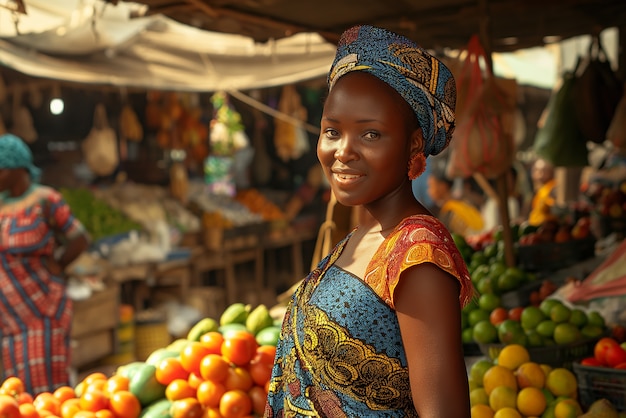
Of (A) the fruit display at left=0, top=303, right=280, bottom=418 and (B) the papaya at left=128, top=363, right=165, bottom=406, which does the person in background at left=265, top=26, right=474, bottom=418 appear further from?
Answer: (B) the papaya at left=128, top=363, right=165, bottom=406

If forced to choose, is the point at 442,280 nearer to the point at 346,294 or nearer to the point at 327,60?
the point at 346,294

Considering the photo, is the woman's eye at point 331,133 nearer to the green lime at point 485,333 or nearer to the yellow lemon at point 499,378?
the yellow lemon at point 499,378

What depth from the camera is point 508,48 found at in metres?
5.43

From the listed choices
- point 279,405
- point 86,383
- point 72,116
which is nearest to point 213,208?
Result: point 72,116

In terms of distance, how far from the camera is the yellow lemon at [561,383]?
8.11 ft

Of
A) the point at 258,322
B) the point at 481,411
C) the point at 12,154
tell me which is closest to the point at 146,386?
the point at 258,322

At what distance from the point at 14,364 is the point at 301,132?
5093 millimetres

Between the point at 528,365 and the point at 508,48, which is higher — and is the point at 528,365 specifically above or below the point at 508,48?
below

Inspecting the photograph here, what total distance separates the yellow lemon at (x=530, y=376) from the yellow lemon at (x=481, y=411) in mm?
186

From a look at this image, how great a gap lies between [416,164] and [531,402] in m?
1.30

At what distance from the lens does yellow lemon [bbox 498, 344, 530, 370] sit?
262cm

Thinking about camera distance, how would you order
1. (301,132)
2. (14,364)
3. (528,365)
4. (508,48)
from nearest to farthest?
(528,365), (14,364), (508,48), (301,132)

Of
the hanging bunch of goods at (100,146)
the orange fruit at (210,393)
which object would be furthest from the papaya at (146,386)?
the hanging bunch of goods at (100,146)

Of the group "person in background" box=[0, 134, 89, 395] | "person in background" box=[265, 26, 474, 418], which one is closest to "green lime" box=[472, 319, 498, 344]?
"person in background" box=[265, 26, 474, 418]
